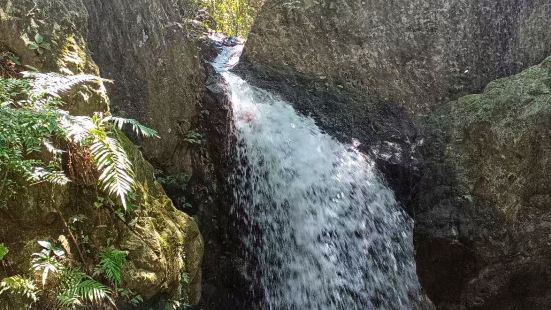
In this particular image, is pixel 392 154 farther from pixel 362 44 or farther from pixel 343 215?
pixel 362 44

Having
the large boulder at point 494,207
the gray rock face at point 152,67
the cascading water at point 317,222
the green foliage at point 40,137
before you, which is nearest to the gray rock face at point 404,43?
the large boulder at point 494,207

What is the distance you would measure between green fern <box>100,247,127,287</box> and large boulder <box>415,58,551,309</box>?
16.8ft

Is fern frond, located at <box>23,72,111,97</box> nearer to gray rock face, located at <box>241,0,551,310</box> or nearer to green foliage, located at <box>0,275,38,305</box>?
green foliage, located at <box>0,275,38,305</box>

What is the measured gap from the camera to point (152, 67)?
6.52 metres

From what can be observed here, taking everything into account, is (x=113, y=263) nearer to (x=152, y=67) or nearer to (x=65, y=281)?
(x=65, y=281)

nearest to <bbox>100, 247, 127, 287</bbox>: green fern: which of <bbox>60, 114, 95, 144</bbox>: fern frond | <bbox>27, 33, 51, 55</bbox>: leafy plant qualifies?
<bbox>60, 114, 95, 144</bbox>: fern frond

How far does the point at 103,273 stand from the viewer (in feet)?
11.5

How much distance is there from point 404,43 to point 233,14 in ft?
37.2

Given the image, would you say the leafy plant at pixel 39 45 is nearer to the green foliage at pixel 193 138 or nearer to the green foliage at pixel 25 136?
the green foliage at pixel 25 136

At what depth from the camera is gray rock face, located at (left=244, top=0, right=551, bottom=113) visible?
360 inches

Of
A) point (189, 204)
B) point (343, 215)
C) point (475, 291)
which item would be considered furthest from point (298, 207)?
point (475, 291)

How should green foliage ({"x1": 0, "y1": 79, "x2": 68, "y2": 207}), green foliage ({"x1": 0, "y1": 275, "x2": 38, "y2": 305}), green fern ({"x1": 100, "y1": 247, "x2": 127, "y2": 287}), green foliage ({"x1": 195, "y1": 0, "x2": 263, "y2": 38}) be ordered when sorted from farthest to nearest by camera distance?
green foliage ({"x1": 195, "y1": 0, "x2": 263, "y2": 38}) → green fern ({"x1": 100, "y1": 247, "x2": 127, "y2": 287}) → green foliage ({"x1": 0, "y1": 79, "x2": 68, "y2": 207}) → green foliage ({"x1": 0, "y1": 275, "x2": 38, "y2": 305})

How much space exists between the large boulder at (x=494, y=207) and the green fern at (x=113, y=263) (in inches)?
202

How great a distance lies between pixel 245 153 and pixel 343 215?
1.99m
